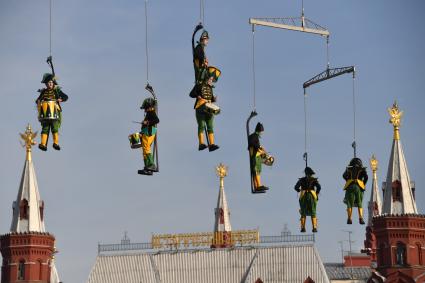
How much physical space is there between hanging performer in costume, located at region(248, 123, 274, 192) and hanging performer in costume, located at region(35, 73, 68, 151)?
25.1 ft

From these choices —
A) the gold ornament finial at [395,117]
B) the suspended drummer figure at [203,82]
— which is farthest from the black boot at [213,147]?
the gold ornament finial at [395,117]

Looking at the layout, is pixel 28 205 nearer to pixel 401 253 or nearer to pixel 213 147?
pixel 401 253

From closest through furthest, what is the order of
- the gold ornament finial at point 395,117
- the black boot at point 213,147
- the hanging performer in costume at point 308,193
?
the black boot at point 213,147 < the hanging performer in costume at point 308,193 < the gold ornament finial at point 395,117

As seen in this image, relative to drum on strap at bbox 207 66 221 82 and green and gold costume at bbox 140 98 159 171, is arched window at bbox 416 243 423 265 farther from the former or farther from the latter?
green and gold costume at bbox 140 98 159 171

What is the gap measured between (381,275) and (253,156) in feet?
169

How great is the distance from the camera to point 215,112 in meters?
61.4

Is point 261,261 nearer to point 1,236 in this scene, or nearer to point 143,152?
point 1,236

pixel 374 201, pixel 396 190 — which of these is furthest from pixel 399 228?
pixel 374 201

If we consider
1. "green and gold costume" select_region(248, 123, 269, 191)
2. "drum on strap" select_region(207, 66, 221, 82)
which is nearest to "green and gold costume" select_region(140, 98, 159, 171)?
"drum on strap" select_region(207, 66, 221, 82)

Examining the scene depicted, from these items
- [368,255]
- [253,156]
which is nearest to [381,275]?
[368,255]

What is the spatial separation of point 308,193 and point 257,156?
18.7 feet

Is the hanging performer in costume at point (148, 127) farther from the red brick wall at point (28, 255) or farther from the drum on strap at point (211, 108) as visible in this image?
the red brick wall at point (28, 255)

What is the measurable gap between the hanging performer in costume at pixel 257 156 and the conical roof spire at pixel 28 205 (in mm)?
53994

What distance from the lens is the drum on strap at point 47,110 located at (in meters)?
61.8
